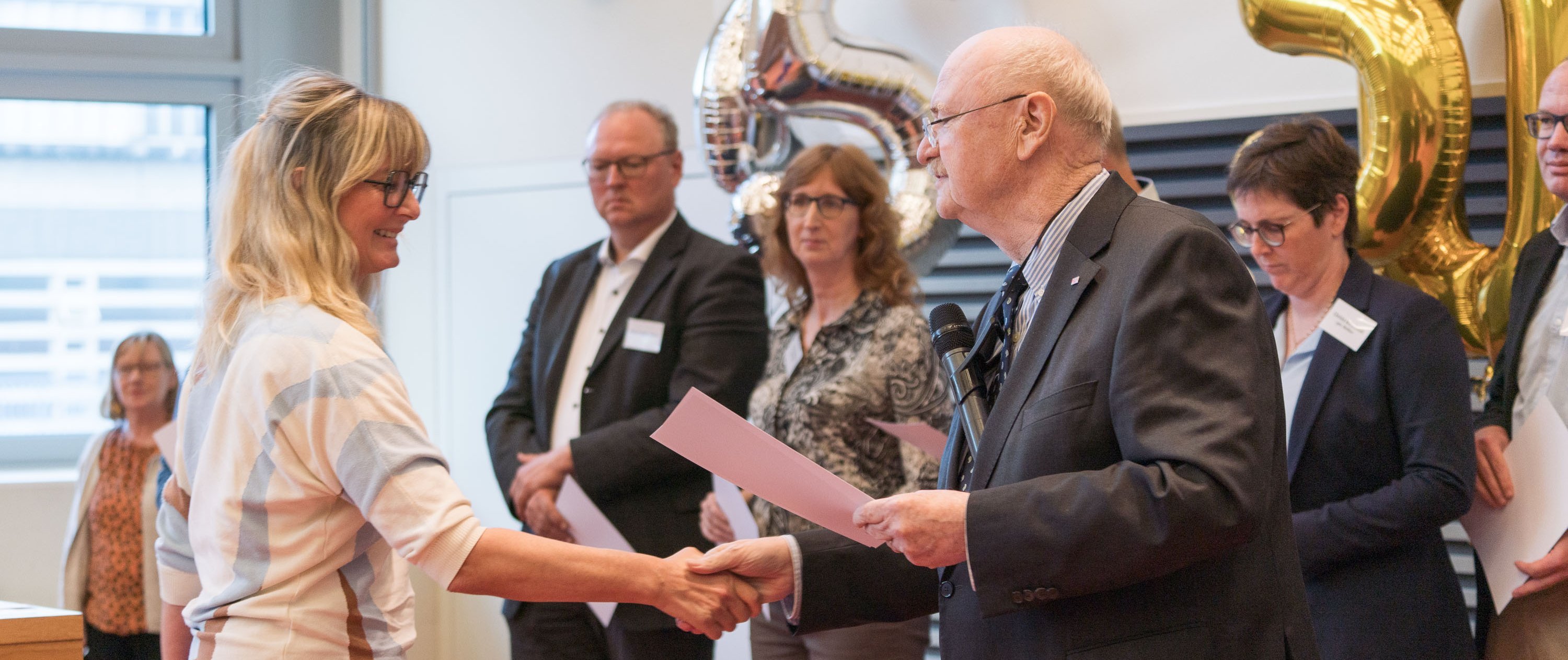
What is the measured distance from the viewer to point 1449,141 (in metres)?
2.59

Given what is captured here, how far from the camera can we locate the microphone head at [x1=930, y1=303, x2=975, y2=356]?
1.61 m

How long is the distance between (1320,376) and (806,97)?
1.71 m

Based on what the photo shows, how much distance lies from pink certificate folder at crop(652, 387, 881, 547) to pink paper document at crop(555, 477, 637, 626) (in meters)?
1.16

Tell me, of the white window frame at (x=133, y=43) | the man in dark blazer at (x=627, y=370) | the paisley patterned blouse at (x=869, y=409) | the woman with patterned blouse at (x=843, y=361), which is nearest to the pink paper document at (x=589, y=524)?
the man in dark blazer at (x=627, y=370)

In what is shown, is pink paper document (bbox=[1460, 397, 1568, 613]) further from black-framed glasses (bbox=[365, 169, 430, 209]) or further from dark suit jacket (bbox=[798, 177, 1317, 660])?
black-framed glasses (bbox=[365, 169, 430, 209])

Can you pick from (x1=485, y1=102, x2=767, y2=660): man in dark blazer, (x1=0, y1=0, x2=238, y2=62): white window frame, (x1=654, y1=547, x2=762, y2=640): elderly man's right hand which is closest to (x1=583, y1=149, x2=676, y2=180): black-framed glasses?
(x1=485, y1=102, x2=767, y2=660): man in dark blazer

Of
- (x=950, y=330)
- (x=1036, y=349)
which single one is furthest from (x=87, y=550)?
(x=1036, y=349)

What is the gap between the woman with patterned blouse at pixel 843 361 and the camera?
248 centimetres

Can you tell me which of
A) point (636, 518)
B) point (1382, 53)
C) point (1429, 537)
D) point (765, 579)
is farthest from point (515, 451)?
point (1382, 53)

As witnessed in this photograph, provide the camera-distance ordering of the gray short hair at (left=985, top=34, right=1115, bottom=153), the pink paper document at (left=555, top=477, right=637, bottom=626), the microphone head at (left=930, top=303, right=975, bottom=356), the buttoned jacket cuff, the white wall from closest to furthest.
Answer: the gray short hair at (left=985, top=34, right=1115, bottom=153)
the microphone head at (left=930, top=303, right=975, bottom=356)
the buttoned jacket cuff
the pink paper document at (left=555, top=477, right=637, bottom=626)
the white wall

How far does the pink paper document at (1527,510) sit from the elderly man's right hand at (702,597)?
130 centimetres

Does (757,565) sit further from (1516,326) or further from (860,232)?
(1516,326)

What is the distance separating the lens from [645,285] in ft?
9.62

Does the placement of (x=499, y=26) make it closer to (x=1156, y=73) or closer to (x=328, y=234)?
(x=1156, y=73)
